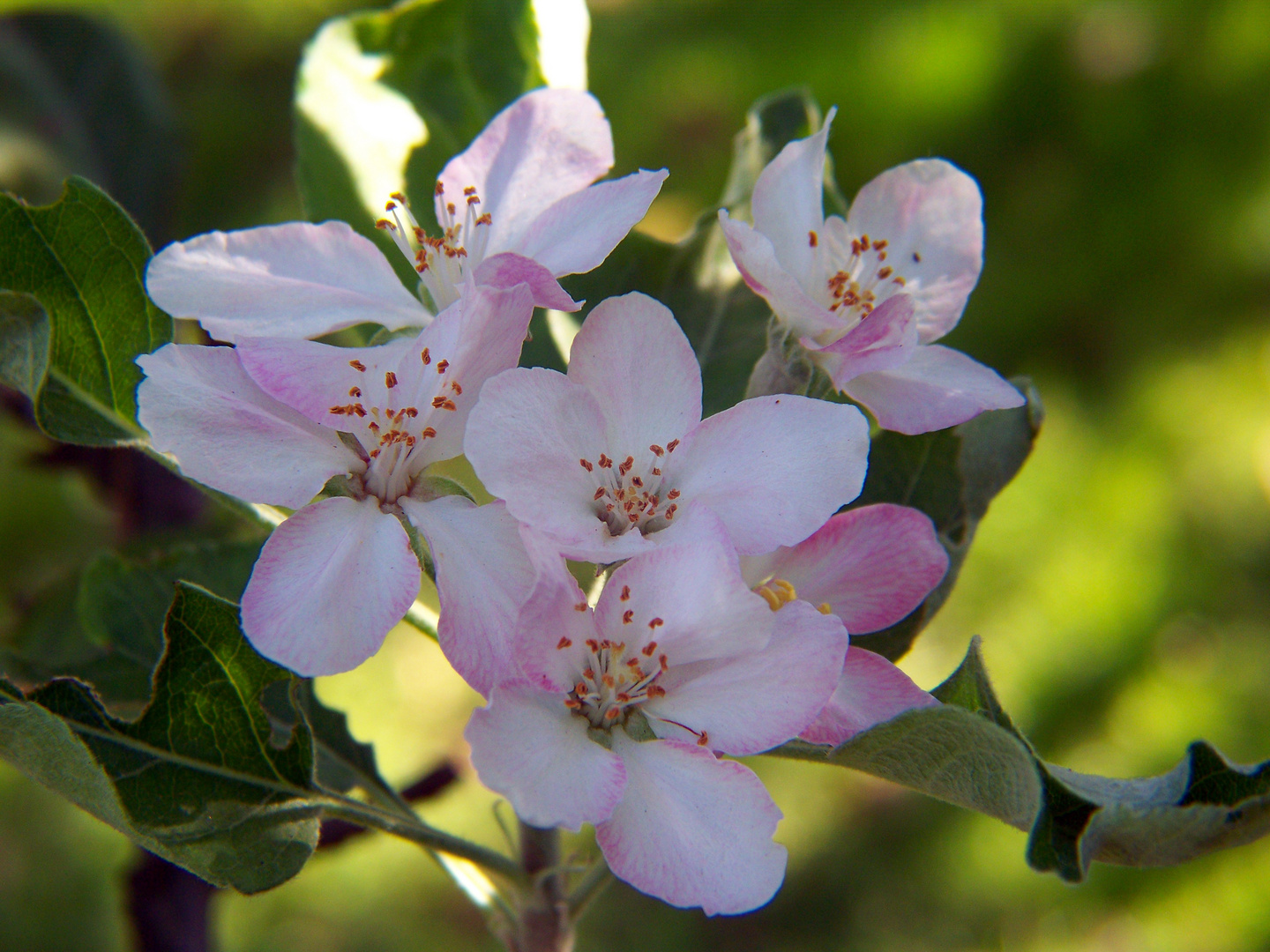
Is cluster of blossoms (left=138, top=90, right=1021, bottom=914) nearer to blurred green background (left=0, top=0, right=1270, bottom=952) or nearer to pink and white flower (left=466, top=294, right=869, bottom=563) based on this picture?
pink and white flower (left=466, top=294, right=869, bottom=563)

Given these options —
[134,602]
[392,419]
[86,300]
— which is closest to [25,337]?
[86,300]

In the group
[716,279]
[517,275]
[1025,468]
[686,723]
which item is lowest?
[1025,468]

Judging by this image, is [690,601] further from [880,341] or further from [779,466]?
[880,341]

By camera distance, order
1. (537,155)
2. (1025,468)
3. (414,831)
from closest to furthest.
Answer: (414,831) < (537,155) < (1025,468)

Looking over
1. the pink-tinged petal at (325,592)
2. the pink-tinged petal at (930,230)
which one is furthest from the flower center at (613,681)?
the pink-tinged petal at (930,230)

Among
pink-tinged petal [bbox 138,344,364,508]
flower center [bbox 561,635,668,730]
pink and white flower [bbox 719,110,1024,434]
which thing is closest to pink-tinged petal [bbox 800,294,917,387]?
pink and white flower [bbox 719,110,1024,434]

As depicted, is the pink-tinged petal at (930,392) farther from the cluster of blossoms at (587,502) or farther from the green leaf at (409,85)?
the green leaf at (409,85)

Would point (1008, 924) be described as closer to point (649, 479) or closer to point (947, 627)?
point (947, 627)

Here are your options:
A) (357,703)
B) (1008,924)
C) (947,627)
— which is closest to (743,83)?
(947,627)
